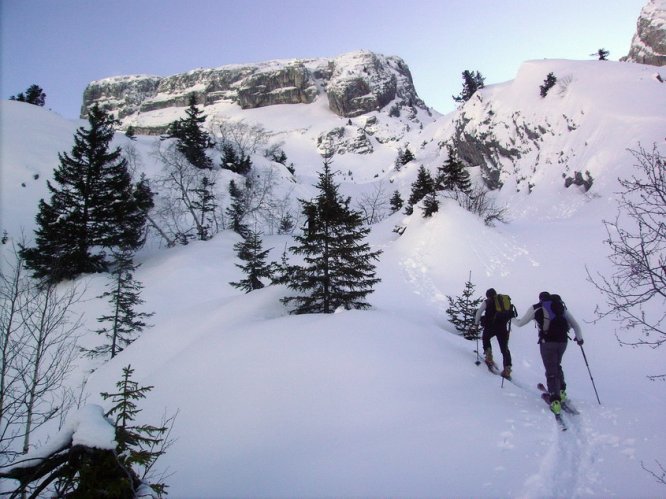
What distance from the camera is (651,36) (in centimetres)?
4897

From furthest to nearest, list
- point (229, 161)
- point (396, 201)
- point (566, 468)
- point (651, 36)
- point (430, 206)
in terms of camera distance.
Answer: point (651, 36), point (396, 201), point (229, 161), point (430, 206), point (566, 468)

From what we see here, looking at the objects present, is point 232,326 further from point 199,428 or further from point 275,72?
point 275,72

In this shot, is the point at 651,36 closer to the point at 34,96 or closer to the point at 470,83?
the point at 470,83

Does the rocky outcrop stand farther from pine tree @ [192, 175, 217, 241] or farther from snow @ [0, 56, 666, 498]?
pine tree @ [192, 175, 217, 241]

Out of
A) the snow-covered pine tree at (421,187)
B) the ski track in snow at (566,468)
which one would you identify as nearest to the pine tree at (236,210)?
the snow-covered pine tree at (421,187)

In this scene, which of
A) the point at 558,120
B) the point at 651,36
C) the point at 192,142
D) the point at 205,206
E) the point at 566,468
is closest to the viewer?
the point at 566,468

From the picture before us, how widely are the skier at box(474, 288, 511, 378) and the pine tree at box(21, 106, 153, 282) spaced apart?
19088 millimetres

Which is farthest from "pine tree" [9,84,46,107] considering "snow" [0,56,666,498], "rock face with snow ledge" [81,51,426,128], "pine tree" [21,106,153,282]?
"rock face with snow ledge" [81,51,426,128]

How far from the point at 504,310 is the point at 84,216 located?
924 inches

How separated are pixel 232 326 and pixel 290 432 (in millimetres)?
5104

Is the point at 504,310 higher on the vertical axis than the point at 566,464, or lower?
higher

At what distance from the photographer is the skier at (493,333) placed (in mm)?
7426

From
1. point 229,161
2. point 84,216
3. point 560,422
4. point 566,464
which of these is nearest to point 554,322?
Answer: point 560,422

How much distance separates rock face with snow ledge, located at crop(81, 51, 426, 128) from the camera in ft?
383
